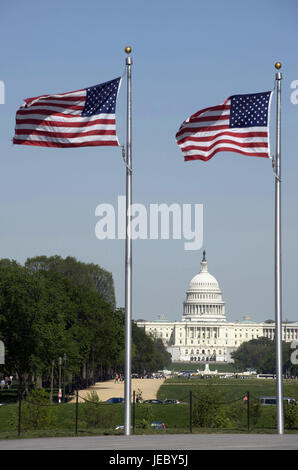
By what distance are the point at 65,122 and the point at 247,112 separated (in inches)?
250

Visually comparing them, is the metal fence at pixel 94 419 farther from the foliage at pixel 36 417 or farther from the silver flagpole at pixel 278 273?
the silver flagpole at pixel 278 273

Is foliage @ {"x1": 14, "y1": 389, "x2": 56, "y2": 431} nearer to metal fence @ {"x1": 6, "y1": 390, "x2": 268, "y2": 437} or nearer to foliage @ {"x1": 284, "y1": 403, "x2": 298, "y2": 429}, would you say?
metal fence @ {"x1": 6, "y1": 390, "x2": 268, "y2": 437}

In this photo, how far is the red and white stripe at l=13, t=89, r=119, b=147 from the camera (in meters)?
33.6

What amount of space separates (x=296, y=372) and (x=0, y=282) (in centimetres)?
10721

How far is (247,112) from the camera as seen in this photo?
34.5m

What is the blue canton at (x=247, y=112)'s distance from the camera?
34.4 meters

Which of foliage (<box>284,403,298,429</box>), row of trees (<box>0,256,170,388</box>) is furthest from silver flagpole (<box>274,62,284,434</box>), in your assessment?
row of trees (<box>0,256,170,388</box>)

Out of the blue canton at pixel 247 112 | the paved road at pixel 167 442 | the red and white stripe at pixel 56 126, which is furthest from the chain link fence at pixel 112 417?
the blue canton at pixel 247 112

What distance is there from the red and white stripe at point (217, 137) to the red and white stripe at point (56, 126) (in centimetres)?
272

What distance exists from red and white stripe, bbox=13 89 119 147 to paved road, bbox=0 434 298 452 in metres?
9.90

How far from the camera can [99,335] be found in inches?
4508

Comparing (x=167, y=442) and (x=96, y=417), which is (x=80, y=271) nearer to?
(x=96, y=417)

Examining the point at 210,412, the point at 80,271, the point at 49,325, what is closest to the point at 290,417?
the point at 210,412
